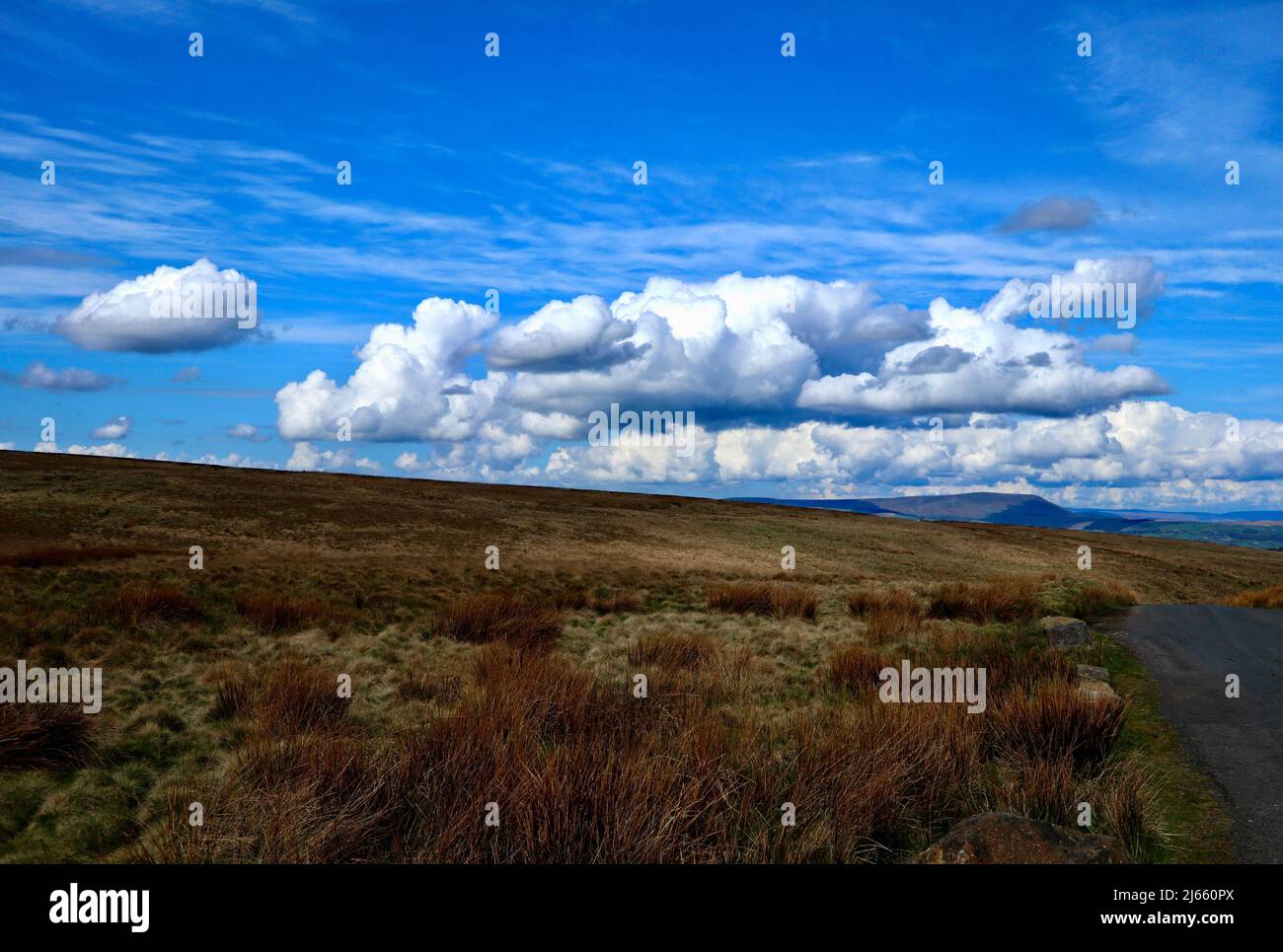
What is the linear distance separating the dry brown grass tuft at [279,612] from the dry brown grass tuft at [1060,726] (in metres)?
14.6

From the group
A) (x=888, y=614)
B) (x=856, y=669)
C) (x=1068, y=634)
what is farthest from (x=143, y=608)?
(x=1068, y=634)

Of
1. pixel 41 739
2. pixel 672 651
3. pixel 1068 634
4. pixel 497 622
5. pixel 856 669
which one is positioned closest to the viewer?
pixel 41 739

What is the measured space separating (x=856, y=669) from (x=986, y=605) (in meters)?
10.6

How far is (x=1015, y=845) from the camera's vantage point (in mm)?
5090

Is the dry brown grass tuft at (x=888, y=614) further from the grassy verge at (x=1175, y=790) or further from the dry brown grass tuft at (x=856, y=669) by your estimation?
the grassy verge at (x=1175, y=790)

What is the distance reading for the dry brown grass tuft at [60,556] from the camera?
74.8 ft

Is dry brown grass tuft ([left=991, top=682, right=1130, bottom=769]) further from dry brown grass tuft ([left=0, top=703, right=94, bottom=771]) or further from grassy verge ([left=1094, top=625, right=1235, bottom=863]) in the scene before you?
dry brown grass tuft ([left=0, top=703, right=94, bottom=771])

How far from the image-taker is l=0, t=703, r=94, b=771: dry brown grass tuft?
8.30 meters

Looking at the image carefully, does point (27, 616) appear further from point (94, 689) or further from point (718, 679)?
point (718, 679)

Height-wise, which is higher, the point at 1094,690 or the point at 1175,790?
the point at 1094,690

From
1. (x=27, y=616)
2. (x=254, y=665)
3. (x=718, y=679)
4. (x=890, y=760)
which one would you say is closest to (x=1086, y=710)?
(x=890, y=760)

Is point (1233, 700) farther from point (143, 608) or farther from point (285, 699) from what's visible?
point (143, 608)

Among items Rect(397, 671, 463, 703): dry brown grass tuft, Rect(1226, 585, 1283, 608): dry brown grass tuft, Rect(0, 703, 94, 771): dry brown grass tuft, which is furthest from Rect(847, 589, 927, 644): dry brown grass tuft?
Rect(0, 703, 94, 771): dry brown grass tuft
